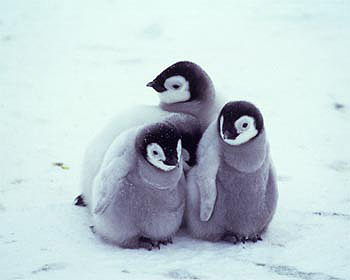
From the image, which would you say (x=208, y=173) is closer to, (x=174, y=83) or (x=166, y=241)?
(x=166, y=241)

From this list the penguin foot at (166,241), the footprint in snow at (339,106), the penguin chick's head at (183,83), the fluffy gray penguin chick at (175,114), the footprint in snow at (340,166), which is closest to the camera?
the penguin foot at (166,241)

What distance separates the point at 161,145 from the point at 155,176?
7.2 inches

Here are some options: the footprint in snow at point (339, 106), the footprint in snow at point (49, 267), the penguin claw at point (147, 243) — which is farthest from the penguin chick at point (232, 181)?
the footprint in snow at point (339, 106)

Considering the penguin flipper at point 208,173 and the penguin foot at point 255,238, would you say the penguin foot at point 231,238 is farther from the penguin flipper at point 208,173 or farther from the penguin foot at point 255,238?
the penguin flipper at point 208,173

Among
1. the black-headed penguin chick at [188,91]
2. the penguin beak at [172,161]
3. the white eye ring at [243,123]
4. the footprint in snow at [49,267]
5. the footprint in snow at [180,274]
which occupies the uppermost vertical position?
the black-headed penguin chick at [188,91]

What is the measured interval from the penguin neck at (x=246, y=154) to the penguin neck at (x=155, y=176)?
9.8 inches

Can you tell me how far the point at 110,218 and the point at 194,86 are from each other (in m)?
0.88

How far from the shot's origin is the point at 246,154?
2830 mm

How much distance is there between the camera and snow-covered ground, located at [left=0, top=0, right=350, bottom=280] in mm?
2707

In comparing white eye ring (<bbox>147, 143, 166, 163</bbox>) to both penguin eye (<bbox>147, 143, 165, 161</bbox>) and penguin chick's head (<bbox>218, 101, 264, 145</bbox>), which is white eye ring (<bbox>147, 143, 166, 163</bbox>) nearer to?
penguin eye (<bbox>147, 143, 165, 161</bbox>)

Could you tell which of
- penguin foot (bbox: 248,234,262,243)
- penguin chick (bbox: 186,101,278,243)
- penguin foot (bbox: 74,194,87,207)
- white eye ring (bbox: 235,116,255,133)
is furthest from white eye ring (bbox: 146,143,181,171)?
penguin foot (bbox: 74,194,87,207)

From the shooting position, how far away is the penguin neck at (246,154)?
9.28 feet

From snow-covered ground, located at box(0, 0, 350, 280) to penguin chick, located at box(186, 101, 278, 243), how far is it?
0.10 metres

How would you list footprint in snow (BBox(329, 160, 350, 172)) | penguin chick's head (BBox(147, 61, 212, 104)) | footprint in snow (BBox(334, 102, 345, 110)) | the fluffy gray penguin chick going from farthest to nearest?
1. footprint in snow (BBox(334, 102, 345, 110))
2. footprint in snow (BBox(329, 160, 350, 172))
3. penguin chick's head (BBox(147, 61, 212, 104))
4. the fluffy gray penguin chick
